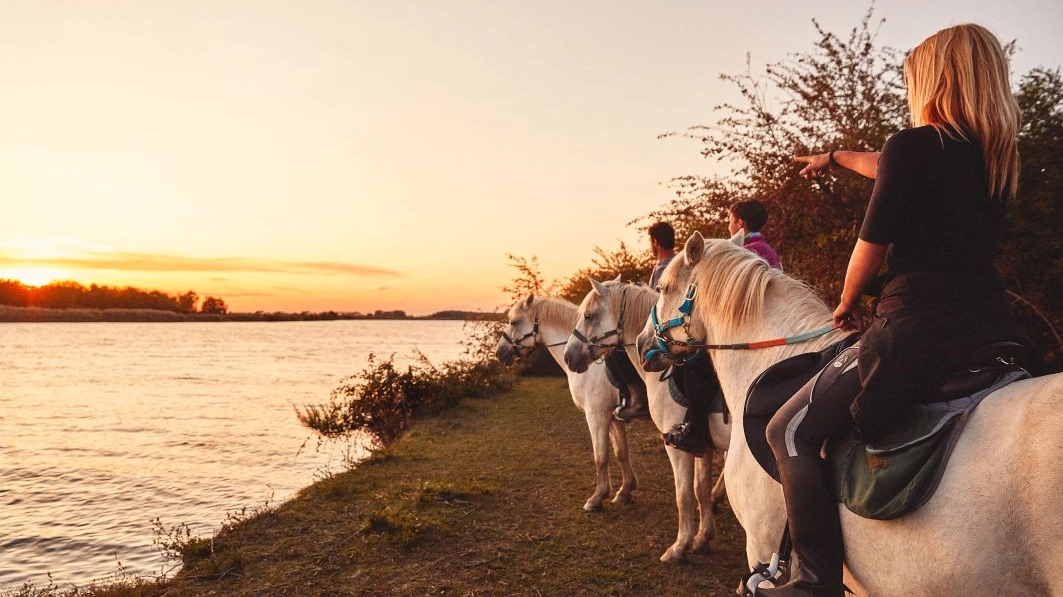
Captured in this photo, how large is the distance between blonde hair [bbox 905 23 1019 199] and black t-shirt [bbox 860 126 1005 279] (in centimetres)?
4

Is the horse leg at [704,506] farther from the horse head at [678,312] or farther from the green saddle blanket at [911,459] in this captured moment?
the green saddle blanket at [911,459]

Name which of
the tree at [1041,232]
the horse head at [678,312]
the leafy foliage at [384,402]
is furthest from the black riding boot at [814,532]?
the leafy foliage at [384,402]

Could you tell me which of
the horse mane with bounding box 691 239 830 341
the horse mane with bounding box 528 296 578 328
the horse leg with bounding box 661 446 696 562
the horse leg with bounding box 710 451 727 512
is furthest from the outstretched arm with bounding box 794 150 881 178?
the horse mane with bounding box 528 296 578 328

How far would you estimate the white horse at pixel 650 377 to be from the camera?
199 inches

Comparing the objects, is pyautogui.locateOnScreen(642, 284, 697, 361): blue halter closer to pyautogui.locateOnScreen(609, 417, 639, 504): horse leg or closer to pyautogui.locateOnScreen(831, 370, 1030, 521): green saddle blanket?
pyautogui.locateOnScreen(831, 370, 1030, 521): green saddle blanket

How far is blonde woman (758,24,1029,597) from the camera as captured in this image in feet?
6.19

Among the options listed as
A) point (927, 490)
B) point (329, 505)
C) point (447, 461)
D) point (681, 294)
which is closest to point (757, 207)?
point (681, 294)

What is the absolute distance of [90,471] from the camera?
1092 centimetres

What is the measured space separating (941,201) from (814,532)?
1266 millimetres

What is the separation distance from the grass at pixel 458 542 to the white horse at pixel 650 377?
27 cm

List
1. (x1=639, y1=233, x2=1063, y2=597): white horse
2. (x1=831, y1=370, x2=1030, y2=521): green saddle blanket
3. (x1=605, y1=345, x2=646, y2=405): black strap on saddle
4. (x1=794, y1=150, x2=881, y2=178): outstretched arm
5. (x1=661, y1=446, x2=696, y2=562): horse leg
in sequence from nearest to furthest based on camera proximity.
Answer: (x1=639, y1=233, x2=1063, y2=597): white horse → (x1=831, y1=370, x2=1030, y2=521): green saddle blanket → (x1=794, y1=150, x2=881, y2=178): outstretched arm → (x1=661, y1=446, x2=696, y2=562): horse leg → (x1=605, y1=345, x2=646, y2=405): black strap on saddle

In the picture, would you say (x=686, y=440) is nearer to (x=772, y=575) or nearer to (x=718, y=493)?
(x=772, y=575)

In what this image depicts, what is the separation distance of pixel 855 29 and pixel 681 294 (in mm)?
5221

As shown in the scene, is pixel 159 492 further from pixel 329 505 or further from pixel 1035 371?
pixel 1035 371
